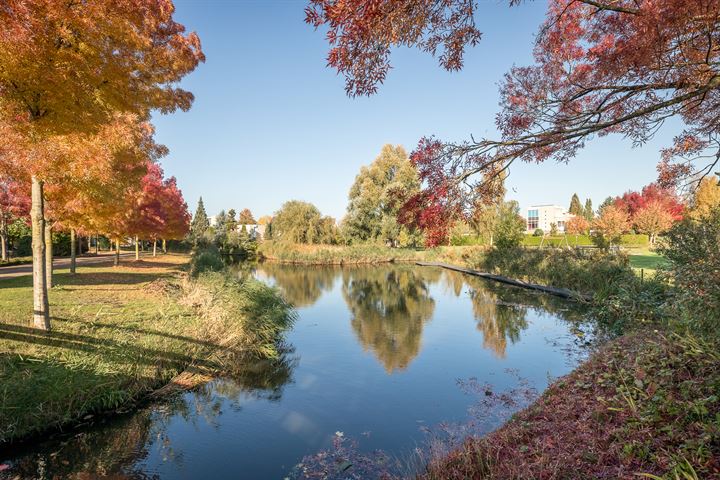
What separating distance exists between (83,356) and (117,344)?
0.60 m

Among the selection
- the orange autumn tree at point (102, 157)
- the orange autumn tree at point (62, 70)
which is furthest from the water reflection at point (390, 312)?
the orange autumn tree at point (62, 70)

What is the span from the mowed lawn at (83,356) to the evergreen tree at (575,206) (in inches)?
3081

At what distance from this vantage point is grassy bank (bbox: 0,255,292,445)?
485cm

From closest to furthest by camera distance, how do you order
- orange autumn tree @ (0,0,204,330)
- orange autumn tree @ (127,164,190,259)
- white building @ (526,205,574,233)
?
orange autumn tree @ (0,0,204,330) < orange autumn tree @ (127,164,190,259) < white building @ (526,205,574,233)

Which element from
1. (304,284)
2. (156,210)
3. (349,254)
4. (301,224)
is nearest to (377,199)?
(349,254)

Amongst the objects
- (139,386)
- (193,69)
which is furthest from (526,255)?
(139,386)

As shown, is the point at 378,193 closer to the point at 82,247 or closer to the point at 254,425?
the point at 82,247

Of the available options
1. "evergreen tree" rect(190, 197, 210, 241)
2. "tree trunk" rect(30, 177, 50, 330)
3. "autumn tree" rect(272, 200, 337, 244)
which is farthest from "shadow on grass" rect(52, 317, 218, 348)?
"evergreen tree" rect(190, 197, 210, 241)

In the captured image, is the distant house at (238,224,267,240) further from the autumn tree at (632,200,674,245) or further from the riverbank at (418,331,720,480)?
the riverbank at (418,331,720,480)

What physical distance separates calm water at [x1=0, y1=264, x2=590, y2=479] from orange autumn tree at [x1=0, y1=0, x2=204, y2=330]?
3.32 metres

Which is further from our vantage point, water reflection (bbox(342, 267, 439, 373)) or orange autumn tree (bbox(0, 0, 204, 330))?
water reflection (bbox(342, 267, 439, 373))

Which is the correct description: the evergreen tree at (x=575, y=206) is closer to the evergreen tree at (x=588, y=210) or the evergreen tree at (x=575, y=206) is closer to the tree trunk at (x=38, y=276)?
the evergreen tree at (x=588, y=210)

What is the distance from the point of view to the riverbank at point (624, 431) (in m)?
2.82

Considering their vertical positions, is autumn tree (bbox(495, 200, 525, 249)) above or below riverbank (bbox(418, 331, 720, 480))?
above
